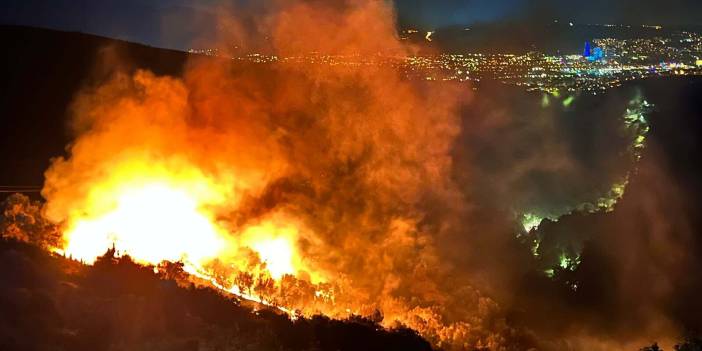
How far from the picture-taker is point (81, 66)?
41469 millimetres

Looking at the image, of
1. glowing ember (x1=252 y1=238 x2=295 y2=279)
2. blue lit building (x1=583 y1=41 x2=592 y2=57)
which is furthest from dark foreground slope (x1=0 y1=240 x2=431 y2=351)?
blue lit building (x1=583 y1=41 x2=592 y2=57)

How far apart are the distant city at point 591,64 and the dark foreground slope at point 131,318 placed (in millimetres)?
21440

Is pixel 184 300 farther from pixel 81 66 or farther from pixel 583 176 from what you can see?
pixel 81 66

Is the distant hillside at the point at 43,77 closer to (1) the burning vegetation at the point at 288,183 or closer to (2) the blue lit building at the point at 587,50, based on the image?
(1) the burning vegetation at the point at 288,183

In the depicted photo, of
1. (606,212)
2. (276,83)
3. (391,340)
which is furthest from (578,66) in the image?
(391,340)

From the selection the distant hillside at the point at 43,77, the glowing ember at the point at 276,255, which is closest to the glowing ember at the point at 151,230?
the glowing ember at the point at 276,255

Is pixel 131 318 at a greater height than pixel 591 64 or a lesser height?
lesser

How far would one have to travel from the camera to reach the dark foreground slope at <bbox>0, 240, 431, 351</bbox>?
27.8 feet

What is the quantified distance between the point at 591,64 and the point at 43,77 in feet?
127

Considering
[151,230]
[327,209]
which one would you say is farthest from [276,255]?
[327,209]

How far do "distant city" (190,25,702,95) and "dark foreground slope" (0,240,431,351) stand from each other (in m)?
21.4

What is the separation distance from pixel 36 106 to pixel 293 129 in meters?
21.4

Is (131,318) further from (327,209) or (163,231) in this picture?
(327,209)

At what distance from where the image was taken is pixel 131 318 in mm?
9141
